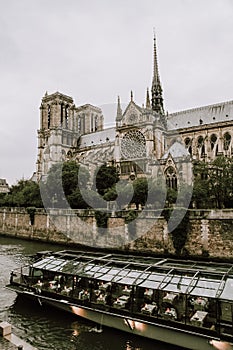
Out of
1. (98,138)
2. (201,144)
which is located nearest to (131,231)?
(201,144)

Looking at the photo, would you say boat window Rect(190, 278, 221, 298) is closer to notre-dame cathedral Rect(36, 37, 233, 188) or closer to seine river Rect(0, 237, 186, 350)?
seine river Rect(0, 237, 186, 350)

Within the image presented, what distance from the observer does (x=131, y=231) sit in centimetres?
2744

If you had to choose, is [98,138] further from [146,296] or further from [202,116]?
[146,296]

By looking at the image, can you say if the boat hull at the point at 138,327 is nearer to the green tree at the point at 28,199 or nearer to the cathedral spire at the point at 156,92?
the green tree at the point at 28,199

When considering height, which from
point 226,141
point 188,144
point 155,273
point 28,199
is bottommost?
point 155,273

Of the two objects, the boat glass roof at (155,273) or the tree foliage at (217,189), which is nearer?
the boat glass roof at (155,273)

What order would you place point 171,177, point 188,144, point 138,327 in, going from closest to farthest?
point 138,327
point 171,177
point 188,144

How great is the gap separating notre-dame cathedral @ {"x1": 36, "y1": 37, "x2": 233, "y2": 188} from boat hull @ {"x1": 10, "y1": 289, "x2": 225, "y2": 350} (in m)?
30.8

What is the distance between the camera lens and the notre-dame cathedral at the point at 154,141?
161ft

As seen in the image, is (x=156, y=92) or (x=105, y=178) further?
(x=156, y=92)

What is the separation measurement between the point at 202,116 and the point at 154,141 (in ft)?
34.0

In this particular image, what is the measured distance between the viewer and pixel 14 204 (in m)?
47.8

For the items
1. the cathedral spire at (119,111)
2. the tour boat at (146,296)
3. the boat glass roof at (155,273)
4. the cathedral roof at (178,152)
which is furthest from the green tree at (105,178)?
the tour boat at (146,296)

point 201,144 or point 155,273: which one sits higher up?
point 201,144
